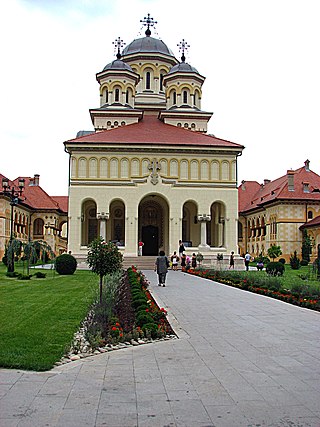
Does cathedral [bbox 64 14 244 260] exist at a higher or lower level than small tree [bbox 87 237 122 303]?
higher

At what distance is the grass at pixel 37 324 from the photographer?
737cm

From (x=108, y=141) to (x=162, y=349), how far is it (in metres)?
36.1

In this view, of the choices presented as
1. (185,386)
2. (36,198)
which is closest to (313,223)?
(36,198)

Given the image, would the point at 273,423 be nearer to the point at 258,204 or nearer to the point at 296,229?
the point at 296,229

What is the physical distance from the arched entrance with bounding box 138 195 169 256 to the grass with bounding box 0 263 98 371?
2986 cm

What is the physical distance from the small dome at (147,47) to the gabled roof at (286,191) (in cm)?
1960

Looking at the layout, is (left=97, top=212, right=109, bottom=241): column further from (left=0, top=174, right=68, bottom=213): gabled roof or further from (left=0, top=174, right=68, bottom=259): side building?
(left=0, top=174, right=68, bottom=213): gabled roof

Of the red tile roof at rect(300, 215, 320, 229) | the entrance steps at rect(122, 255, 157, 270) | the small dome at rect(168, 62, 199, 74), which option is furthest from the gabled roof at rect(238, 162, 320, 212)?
the entrance steps at rect(122, 255, 157, 270)

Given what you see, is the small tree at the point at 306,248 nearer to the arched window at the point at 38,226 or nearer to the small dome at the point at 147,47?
the small dome at the point at 147,47

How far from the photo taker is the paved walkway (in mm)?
5043

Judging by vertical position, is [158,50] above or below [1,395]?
above

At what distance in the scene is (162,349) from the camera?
27.9ft

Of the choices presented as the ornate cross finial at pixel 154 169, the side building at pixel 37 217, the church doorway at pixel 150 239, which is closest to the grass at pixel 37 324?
the ornate cross finial at pixel 154 169

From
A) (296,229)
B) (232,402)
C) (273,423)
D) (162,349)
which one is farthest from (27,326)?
(296,229)
